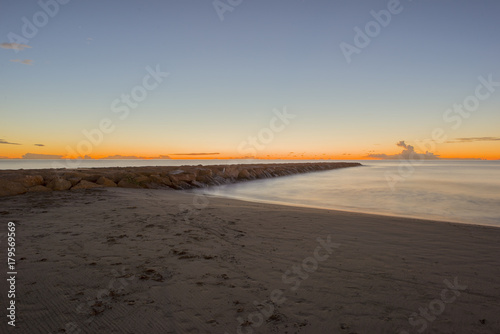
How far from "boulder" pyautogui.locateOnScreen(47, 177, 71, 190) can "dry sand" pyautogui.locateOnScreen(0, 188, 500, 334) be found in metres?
3.63

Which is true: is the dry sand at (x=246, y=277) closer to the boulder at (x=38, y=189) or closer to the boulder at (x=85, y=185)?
the boulder at (x=38, y=189)

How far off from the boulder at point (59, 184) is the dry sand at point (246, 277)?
11.9 feet

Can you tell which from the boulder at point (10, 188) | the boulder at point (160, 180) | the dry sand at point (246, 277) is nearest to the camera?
the dry sand at point (246, 277)

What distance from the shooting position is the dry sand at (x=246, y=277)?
230 cm

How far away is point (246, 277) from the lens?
311 cm

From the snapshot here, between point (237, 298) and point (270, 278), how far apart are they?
60 cm

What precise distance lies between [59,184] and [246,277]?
28.8ft

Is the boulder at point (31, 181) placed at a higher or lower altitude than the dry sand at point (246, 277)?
higher

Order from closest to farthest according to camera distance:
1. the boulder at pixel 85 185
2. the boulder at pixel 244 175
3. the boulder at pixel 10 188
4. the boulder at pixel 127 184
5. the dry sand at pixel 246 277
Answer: the dry sand at pixel 246 277 < the boulder at pixel 10 188 < the boulder at pixel 85 185 < the boulder at pixel 127 184 < the boulder at pixel 244 175

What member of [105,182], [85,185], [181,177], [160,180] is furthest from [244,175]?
[85,185]

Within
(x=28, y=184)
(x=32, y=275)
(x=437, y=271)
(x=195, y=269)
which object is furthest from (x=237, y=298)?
(x=28, y=184)

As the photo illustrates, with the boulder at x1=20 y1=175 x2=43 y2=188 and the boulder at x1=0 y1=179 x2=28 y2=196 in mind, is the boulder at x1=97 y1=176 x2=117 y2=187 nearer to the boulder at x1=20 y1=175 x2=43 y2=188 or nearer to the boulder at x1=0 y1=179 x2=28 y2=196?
the boulder at x1=20 y1=175 x2=43 y2=188

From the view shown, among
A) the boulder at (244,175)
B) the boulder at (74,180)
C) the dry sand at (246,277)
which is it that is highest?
the boulder at (74,180)

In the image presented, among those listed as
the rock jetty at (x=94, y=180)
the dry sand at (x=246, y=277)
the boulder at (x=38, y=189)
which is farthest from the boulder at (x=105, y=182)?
the dry sand at (x=246, y=277)
